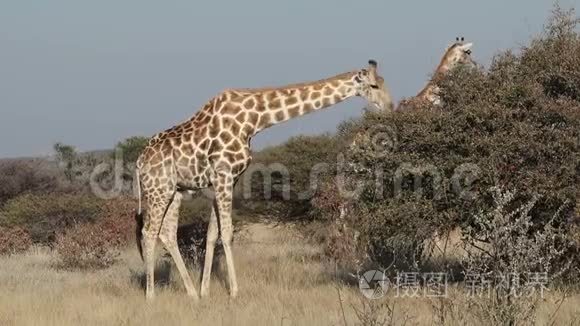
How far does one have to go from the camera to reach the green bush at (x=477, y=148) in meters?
8.77

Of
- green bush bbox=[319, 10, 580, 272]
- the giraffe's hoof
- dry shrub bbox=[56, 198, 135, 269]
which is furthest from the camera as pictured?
dry shrub bbox=[56, 198, 135, 269]

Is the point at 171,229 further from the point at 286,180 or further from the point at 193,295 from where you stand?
the point at 286,180

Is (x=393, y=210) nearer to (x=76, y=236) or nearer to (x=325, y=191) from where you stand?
(x=325, y=191)

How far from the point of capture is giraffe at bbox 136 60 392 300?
1038 cm

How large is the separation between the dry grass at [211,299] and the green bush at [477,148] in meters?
0.94

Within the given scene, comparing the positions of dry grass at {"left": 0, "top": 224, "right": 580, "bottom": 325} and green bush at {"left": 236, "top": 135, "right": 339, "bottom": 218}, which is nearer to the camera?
dry grass at {"left": 0, "top": 224, "right": 580, "bottom": 325}

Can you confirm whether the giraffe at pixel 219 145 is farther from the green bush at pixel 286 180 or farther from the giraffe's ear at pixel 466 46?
the green bush at pixel 286 180

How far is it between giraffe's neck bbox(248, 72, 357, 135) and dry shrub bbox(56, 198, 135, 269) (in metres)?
4.39

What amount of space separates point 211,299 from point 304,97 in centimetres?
268

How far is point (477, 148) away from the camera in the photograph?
9.02 m

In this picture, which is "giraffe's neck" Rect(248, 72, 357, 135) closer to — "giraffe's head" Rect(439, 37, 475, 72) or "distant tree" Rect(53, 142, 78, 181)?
"giraffe's head" Rect(439, 37, 475, 72)

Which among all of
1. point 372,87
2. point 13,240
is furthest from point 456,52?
point 13,240

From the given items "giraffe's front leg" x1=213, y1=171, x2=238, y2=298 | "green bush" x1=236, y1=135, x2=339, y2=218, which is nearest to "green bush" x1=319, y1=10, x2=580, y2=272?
"giraffe's front leg" x1=213, y1=171, x2=238, y2=298

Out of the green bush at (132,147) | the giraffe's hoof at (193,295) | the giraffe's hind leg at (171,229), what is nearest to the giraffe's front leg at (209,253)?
the giraffe's hoof at (193,295)
